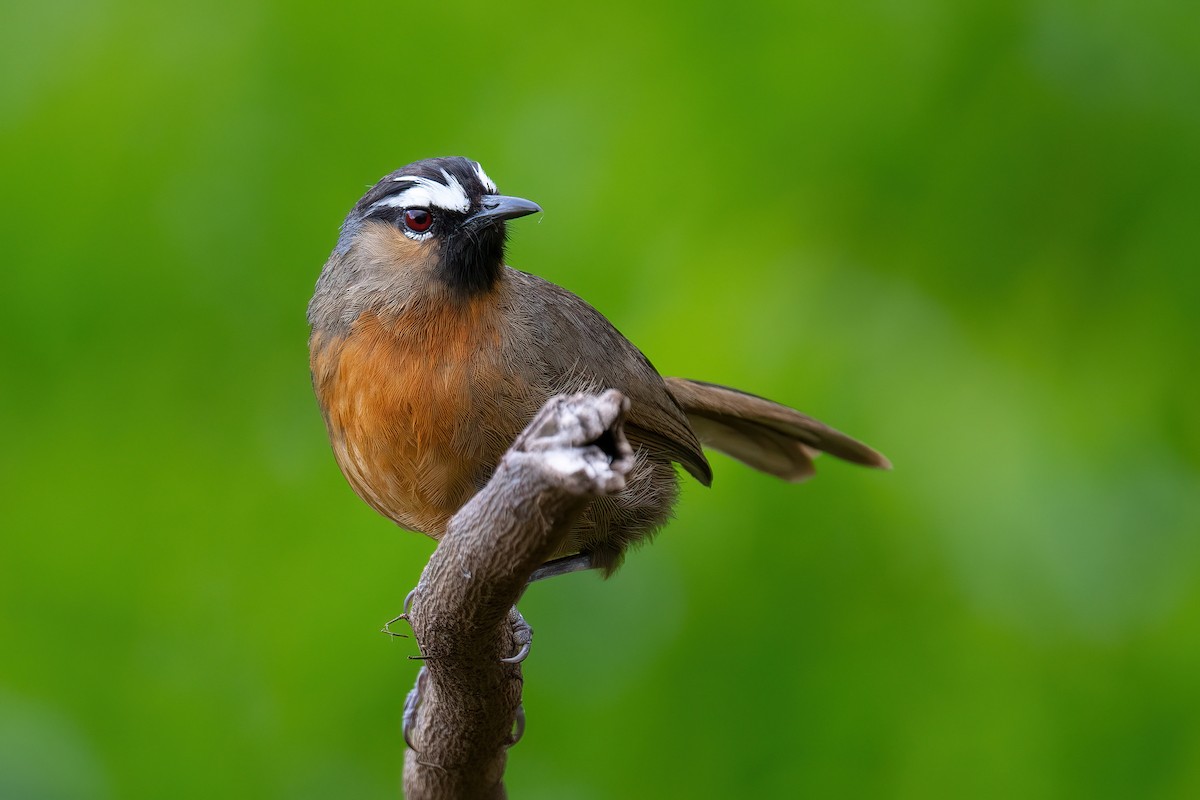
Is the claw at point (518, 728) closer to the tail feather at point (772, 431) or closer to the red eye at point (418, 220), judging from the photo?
the tail feather at point (772, 431)

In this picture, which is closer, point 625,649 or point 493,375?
point 493,375

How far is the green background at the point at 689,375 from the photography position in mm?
4430

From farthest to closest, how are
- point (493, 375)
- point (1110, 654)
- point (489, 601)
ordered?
point (1110, 654), point (493, 375), point (489, 601)

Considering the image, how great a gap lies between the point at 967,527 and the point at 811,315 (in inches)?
35.2

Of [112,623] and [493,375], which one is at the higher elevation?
[493,375]

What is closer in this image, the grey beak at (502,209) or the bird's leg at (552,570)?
the bird's leg at (552,570)

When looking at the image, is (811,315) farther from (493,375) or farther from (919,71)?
(493,375)

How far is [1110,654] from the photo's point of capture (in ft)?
14.4

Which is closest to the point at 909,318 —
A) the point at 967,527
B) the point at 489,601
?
the point at 967,527

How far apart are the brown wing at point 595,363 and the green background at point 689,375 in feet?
1.25

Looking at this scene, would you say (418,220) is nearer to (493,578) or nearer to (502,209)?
(502,209)

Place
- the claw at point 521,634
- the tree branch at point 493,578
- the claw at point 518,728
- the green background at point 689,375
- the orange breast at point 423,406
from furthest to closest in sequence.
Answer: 1. the green background at point 689,375
2. the claw at point 518,728
3. the orange breast at point 423,406
4. the claw at point 521,634
5. the tree branch at point 493,578

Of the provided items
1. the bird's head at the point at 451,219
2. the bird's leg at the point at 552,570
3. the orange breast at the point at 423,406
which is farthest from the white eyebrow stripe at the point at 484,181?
the bird's leg at the point at 552,570

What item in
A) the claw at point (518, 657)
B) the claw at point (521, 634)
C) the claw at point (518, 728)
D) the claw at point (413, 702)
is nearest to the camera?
the claw at point (518, 657)
